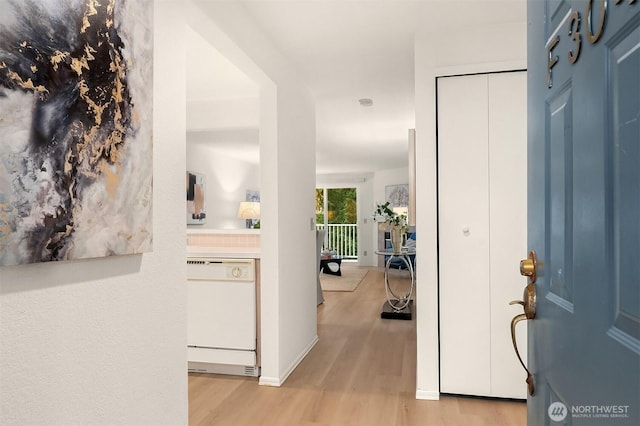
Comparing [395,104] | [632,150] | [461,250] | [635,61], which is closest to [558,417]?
[632,150]

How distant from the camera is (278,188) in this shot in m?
3.08

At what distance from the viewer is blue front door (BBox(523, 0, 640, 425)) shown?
549 mm

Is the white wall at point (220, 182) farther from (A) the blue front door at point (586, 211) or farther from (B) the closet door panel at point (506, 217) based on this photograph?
(A) the blue front door at point (586, 211)

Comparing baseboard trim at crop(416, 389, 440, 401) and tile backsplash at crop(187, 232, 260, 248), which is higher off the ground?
tile backsplash at crop(187, 232, 260, 248)

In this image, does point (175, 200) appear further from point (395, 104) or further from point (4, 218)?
point (395, 104)

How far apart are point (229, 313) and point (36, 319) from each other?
2.27m

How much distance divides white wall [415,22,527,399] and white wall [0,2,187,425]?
163 cm

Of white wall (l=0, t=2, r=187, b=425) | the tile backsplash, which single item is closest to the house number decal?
white wall (l=0, t=2, r=187, b=425)

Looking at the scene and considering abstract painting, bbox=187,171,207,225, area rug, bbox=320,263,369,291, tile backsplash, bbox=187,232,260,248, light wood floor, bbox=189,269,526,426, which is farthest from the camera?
area rug, bbox=320,263,369,291

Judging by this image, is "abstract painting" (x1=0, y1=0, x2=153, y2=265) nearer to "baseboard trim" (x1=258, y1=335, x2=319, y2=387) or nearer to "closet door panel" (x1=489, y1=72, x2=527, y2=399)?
"baseboard trim" (x1=258, y1=335, x2=319, y2=387)

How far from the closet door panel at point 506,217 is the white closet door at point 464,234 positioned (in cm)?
4

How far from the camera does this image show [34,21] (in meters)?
1.01

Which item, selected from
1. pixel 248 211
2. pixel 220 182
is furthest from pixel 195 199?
pixel 248 211

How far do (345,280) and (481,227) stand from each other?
17.9 feet
